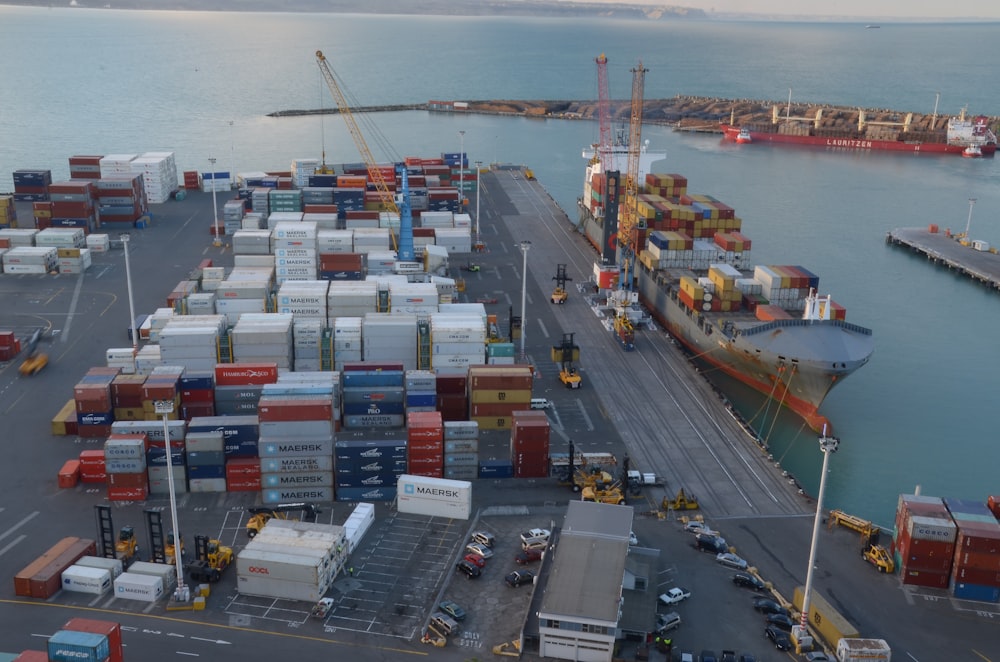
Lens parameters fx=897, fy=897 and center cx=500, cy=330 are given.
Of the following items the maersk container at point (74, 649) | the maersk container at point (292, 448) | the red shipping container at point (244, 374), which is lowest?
the maersk container at point (74, 649)

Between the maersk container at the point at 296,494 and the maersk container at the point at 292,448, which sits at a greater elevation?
the maersk container at the point at 292,448

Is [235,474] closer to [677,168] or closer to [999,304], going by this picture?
[999,304]

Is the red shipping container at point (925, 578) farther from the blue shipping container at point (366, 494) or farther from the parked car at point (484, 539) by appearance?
the blue shipping container at point (366, 494)

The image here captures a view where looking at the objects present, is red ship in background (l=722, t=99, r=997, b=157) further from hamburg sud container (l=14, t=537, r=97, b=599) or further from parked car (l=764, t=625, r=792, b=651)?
hamburg sud container (l=14, t=537, r=97, b=599)

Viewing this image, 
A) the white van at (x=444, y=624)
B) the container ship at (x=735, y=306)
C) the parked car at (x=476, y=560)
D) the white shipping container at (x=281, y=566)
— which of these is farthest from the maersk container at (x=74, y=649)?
the container ship at (x=735, y=306)

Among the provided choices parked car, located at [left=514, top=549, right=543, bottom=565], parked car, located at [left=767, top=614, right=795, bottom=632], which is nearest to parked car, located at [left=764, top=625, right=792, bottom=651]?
parked car, located at [left=767, top=614, right=795, bottom=632]

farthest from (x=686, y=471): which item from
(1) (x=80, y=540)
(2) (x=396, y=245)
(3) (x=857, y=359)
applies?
(2) (x=396, y=245)

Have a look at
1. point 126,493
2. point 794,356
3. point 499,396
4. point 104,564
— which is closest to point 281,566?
point 104,564
